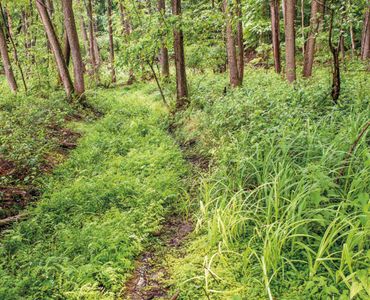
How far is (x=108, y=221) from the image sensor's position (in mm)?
4047

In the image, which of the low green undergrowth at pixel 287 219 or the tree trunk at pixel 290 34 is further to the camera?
the tree trunk at pixel 290 34

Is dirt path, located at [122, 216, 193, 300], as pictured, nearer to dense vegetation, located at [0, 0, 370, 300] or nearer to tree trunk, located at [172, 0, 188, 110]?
dense vegetation, located at [0, 0, 370, 300]

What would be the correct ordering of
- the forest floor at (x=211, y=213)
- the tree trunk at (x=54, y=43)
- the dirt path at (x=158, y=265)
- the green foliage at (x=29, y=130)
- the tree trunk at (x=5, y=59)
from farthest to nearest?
the tree trunk at (x=5, y=59)
the tree trunk at (x=54, y=43)
the green foliage at (x=29, y=130)
the dirt path at (x=158, y=265)
the forest floor at (x=211, y=213)

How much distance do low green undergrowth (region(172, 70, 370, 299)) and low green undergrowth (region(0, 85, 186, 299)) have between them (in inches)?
28.7

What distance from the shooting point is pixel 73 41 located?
34.7ft

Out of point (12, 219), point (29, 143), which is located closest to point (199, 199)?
point (12, 219)

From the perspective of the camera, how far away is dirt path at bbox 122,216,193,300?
306 centimetres

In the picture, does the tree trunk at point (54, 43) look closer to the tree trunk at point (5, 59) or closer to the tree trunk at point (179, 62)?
the tree trunk at point (5, 59)

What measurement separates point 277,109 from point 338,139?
5.15 ft

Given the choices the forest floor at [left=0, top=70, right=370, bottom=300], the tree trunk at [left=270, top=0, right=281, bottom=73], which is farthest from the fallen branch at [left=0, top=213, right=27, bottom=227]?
the tree trunk at [left=270, top=0, right=281, bottom=73]

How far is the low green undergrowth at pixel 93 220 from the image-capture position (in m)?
3.07

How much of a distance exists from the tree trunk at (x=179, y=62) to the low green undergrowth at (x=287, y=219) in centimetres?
447

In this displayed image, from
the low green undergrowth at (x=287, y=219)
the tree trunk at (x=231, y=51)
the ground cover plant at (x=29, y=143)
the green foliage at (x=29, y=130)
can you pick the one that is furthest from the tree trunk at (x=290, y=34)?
the green foliage at (x=29, y=130)

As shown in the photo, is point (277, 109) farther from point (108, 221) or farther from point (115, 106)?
point (115, 106)
